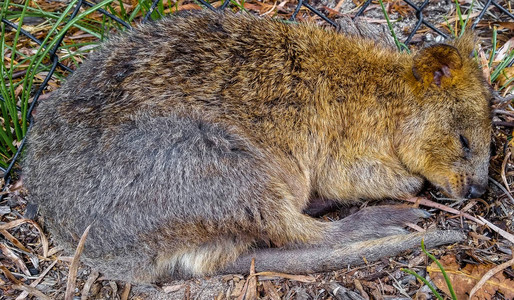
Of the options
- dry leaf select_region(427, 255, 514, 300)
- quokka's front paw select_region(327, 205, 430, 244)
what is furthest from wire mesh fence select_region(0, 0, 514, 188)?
dry leaf select_region(427, 255, 514, 300)

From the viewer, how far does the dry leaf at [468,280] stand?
11.3 feet

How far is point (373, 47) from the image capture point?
4445 mm

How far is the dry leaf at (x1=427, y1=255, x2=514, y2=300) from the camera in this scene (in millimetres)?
3453

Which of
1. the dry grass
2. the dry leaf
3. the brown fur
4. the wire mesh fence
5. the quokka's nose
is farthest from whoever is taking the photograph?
the wire mesh fence

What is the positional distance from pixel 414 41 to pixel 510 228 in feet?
7.28

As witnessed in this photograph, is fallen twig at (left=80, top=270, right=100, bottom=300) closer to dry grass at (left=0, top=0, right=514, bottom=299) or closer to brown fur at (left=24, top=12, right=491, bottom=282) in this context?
dry grass at (left=0, top=0, right=514, bottom=299)

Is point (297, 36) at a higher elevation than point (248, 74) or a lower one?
higher

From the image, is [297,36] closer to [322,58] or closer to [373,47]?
[322,58]

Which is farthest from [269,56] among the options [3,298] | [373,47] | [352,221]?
[3,298]

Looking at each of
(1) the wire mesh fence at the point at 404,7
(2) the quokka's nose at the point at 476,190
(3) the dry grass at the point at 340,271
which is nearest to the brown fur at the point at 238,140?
(2) the quokka's nose at the point at 476,190

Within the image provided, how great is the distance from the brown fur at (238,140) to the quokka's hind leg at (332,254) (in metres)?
0.05

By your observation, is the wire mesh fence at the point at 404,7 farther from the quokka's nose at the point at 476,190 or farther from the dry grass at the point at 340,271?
the quokka's nose at the point at 476,190

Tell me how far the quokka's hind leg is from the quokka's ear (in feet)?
3.83

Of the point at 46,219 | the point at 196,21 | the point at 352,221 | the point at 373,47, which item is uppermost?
the point at 373,47
